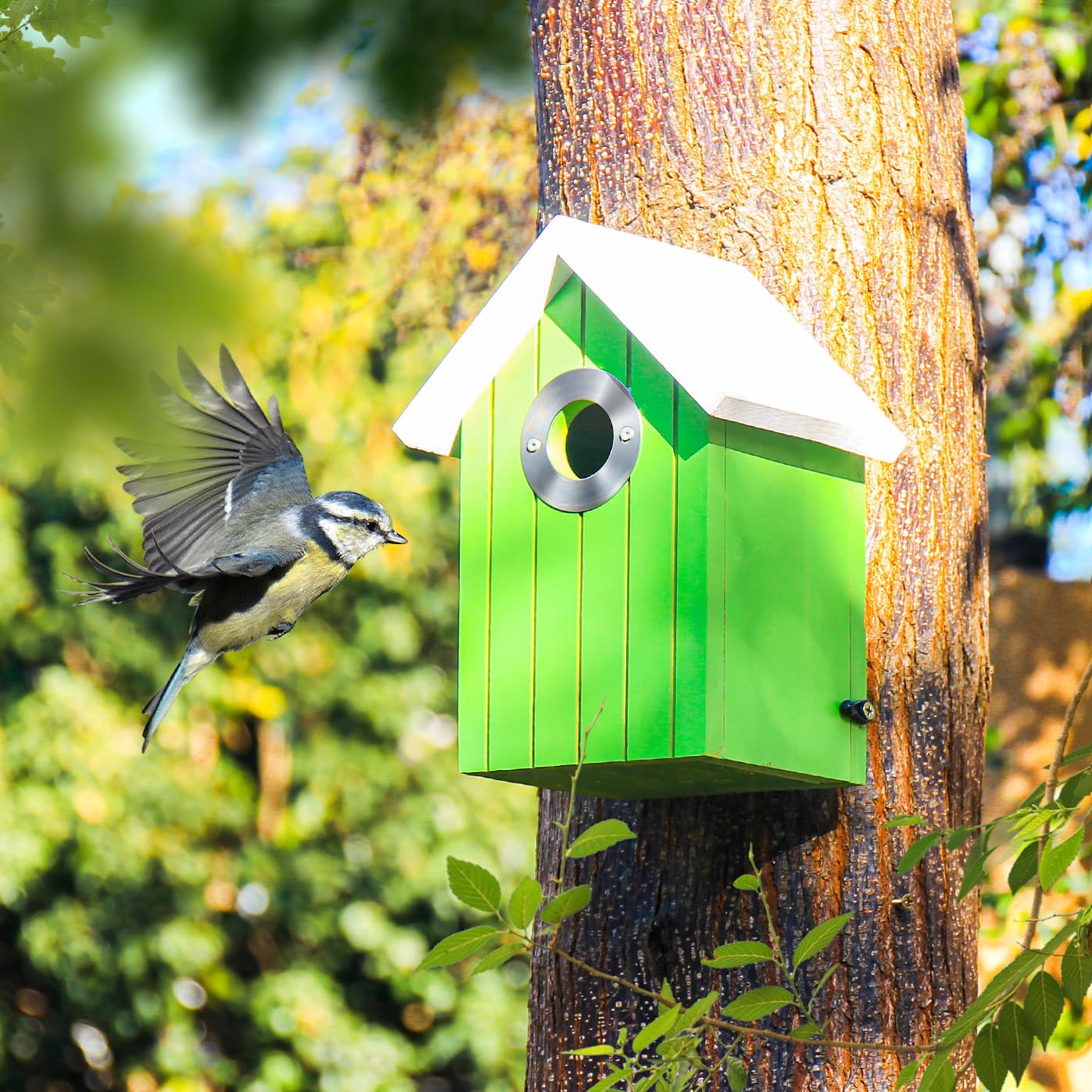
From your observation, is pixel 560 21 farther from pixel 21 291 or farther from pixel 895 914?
pixel 21 291

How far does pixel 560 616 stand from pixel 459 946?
0.57 metres

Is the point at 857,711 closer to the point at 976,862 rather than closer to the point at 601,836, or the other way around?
the point at 976,862

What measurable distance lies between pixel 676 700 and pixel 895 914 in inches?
18.0

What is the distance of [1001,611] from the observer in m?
5.51

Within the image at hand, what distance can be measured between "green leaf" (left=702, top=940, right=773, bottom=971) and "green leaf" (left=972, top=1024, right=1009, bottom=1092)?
213 millimetres

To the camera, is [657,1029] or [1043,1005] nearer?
[657,1029]

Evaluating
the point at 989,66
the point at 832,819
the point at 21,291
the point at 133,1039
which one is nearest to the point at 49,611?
the point at 133,1039

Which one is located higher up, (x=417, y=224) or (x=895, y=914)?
(x=417, y=224)

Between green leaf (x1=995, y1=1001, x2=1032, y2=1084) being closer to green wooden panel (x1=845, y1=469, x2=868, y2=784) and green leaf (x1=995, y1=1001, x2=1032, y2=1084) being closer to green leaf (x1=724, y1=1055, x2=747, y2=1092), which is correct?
green leaf (x1=724, y1=1055, x2=747, y2=1092)

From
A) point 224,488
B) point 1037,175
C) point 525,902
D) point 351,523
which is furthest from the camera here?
point 1037,175

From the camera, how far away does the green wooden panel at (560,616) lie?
188 centimetres

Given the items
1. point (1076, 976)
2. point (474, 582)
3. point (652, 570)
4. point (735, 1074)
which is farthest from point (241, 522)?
point (1076, 976)

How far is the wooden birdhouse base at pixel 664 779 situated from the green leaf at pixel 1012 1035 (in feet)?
1.36

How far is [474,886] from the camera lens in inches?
54.7
